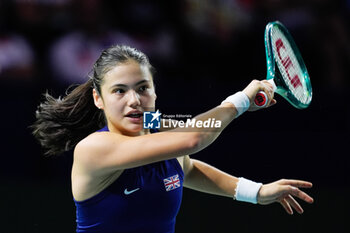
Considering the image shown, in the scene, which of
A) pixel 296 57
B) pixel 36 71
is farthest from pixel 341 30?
pixel 36 71

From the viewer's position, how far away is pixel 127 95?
211 centimetres

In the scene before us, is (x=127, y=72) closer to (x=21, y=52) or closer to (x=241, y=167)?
(x=241, y=167)

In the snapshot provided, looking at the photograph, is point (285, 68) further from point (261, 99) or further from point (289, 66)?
point (261, 99)

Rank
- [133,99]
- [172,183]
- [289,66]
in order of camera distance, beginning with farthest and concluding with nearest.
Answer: [289,66] < [172,183] < [133,99]

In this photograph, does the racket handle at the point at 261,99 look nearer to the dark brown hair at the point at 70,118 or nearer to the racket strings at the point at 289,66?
the racket strings at the point at 289,66

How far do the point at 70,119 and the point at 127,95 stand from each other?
1.58 feet

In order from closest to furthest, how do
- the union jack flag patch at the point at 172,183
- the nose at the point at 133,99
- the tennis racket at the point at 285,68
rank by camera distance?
the nose at the point at 133,99 < the union jack flag patch at the point at 172,183 < the tennis racket at the point at 285,68

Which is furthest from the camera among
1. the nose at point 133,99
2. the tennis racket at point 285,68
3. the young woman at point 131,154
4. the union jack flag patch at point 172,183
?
the tennis racket at point 285,68

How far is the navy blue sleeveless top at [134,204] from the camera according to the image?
2.16 meters

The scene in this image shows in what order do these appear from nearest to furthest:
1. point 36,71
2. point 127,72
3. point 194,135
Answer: point 194,135 → point 127,72 → point 36,71

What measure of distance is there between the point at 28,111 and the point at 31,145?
190 mm

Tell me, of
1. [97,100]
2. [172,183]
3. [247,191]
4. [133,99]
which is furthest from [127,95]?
[247,191]

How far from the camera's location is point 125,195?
85.0 inches

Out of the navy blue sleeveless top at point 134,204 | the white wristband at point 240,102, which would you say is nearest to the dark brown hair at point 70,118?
the navy blue sleeveless top at point 134,204
